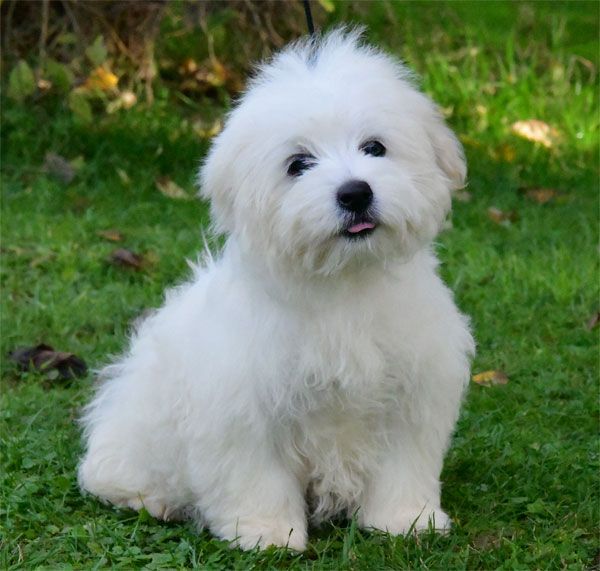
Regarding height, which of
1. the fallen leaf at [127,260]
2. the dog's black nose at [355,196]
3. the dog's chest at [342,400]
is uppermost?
the dog's black nose at [355,196]

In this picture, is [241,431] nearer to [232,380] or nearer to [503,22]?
[232,380]

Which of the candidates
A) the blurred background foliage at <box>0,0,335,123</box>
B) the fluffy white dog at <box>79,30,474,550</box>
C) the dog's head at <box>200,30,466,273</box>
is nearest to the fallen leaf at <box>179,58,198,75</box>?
the blurred background foliage at <box>0,0,335,123</box>

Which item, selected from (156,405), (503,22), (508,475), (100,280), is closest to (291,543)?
(156,405)

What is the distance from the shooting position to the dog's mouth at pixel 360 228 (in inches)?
131

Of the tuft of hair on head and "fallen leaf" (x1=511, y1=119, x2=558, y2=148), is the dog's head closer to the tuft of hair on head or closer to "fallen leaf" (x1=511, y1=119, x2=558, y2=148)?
the tuft of hair on head

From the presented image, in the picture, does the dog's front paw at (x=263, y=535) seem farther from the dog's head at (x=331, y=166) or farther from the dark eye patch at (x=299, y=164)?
the dark eye patch at (x=299, y=164)

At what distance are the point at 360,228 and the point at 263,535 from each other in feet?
3.13

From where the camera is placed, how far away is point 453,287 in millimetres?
5852

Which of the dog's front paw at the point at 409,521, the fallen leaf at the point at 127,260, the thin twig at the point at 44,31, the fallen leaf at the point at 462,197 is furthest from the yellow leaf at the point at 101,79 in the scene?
the dog's front paw at the point at 409,521

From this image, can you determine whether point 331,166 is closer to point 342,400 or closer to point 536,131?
point 342,400

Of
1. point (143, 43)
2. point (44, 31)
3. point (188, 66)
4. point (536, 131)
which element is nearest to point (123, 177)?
point (44, 31)

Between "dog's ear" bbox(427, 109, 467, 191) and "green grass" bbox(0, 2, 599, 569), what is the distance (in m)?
1.03

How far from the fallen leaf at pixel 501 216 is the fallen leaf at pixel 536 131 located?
122 centimetres

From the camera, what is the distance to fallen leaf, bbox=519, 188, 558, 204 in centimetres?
712
